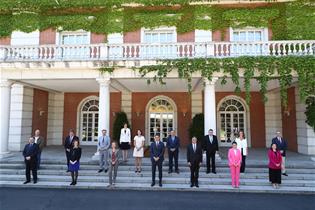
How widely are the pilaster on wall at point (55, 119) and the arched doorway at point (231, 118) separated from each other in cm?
1019

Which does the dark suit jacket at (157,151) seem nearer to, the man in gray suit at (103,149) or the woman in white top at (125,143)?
the man in gray suit at (103,149)

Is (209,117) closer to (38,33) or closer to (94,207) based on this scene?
(94,207)

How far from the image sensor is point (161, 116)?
51.5 feet

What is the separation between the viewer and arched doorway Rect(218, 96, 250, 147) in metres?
15.4

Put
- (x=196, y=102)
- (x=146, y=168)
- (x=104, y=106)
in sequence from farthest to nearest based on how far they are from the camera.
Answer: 1. (x=196, y=102)
2. (x=104, y=106)
3. (x=146, y=168)

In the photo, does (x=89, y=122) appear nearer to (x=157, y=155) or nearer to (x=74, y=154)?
(x=74, y=154)

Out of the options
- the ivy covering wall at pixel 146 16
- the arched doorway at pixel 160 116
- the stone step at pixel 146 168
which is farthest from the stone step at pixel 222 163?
the ivy covering wall at pixel 146 16

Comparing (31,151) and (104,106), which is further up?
(104,106)

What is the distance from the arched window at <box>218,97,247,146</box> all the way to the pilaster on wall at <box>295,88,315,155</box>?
3269 mm

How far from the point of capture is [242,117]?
15.5 meters

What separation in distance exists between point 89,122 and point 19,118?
4168 millimetres

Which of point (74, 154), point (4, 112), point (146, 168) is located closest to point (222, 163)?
point (146, 168)

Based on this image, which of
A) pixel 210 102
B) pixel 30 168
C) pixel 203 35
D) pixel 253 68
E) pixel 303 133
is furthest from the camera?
pixel 203 35

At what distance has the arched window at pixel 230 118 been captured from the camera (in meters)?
15.4
